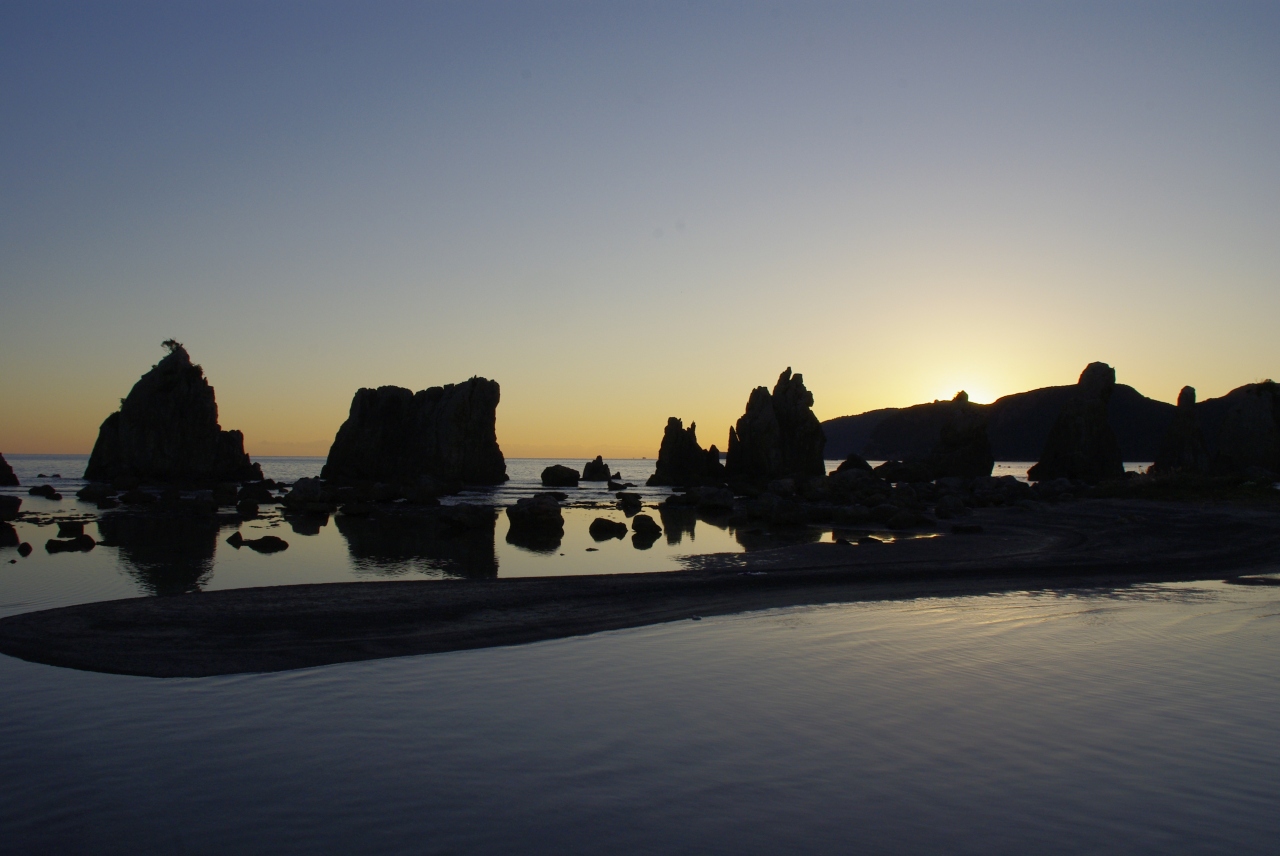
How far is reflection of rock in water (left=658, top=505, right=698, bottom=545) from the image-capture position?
3262 centimetres

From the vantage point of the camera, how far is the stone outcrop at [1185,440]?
7294cm

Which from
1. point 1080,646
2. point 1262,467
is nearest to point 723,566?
point 1080,646

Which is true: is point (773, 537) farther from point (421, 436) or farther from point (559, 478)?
point (421, 436)

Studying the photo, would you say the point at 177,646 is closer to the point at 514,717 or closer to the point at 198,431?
the point at 514,717

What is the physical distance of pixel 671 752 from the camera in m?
7.52

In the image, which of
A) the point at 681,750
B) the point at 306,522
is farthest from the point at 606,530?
the point at 681,750

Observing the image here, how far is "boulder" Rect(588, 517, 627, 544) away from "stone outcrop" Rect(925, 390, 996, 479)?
60.2 meters

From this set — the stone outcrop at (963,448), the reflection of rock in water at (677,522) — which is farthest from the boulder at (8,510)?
the stone outcrop at (963,448)

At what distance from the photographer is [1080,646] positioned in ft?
38.9

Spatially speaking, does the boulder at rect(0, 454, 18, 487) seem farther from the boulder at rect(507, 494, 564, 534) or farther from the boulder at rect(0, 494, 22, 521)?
the boulder at rect(507, 494, 564, 534)

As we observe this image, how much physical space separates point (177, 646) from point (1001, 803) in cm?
1021

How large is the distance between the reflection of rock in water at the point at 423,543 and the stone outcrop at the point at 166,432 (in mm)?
46070

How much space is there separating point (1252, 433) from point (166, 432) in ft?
311

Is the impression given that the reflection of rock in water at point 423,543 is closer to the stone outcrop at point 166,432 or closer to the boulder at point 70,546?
the boulder at point 70,546
